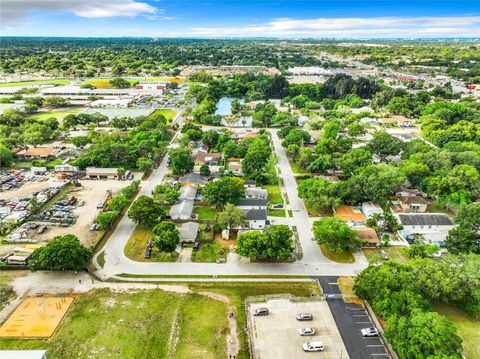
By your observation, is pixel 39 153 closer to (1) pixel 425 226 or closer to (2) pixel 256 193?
(2) pixel 256 193

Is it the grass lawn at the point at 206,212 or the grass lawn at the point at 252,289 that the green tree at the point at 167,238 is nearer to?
the grass lawn at the point at 252,289

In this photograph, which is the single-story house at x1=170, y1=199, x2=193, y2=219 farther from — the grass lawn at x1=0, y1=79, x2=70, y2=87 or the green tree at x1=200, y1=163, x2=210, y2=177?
the grass lawn at x1=0, y1=79, x2=70, y2=87

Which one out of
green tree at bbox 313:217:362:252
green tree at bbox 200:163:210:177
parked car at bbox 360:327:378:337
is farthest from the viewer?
green tree at bbox 200:163:210:177

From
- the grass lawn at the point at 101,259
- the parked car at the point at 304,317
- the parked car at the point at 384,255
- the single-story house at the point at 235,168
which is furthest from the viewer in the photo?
the single-story house at the point at 235,168

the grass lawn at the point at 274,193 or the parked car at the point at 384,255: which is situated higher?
the grass lawn at the point at 274,193

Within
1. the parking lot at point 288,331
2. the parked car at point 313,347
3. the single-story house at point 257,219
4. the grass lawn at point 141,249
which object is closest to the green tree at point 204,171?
the single-story house at point 257,219

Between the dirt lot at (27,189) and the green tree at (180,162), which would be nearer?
the dirt lot at (27,189)

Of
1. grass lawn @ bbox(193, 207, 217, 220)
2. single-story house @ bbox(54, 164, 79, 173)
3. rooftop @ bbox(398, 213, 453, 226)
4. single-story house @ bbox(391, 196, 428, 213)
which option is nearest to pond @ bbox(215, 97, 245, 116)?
single-story house @ bbox(54, 164, 79, 173)
